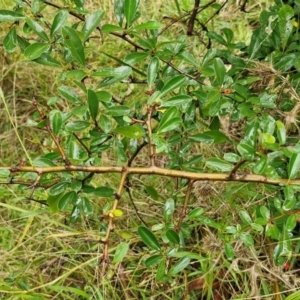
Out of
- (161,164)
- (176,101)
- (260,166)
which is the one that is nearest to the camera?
(260,166)

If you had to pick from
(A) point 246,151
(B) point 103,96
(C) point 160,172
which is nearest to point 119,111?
(B) point 103,96

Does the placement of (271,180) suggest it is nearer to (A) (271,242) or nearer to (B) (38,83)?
(A) (271,242)

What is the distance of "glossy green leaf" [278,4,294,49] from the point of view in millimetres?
1168

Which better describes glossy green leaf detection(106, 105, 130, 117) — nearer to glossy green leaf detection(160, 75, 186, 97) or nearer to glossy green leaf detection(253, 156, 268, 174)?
glossy green leaf detection(160, 75, 186, 97)

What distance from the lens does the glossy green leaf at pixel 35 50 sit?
1.00 meters

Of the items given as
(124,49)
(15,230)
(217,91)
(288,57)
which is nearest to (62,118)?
(217,91)

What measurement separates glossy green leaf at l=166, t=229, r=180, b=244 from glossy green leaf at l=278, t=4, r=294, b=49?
506mm

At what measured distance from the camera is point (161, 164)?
1.69 meters

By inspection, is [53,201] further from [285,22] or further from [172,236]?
[285,22]

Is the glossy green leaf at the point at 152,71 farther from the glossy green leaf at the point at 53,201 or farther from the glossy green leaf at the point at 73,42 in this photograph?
the glossy green leaf at the point at 53,201

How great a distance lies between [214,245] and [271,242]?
0.16 meters

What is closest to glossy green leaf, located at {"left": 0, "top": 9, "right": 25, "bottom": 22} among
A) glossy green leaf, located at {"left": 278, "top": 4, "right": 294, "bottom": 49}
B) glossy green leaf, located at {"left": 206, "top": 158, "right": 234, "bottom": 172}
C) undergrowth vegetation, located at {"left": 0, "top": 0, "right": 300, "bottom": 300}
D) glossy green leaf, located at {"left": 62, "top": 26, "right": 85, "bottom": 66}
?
undergrowth vegetation, located at {"left": 0, "top": 0, "right": 300, "bottom": 300}

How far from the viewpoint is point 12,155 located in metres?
2.06

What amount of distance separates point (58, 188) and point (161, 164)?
674 mm
